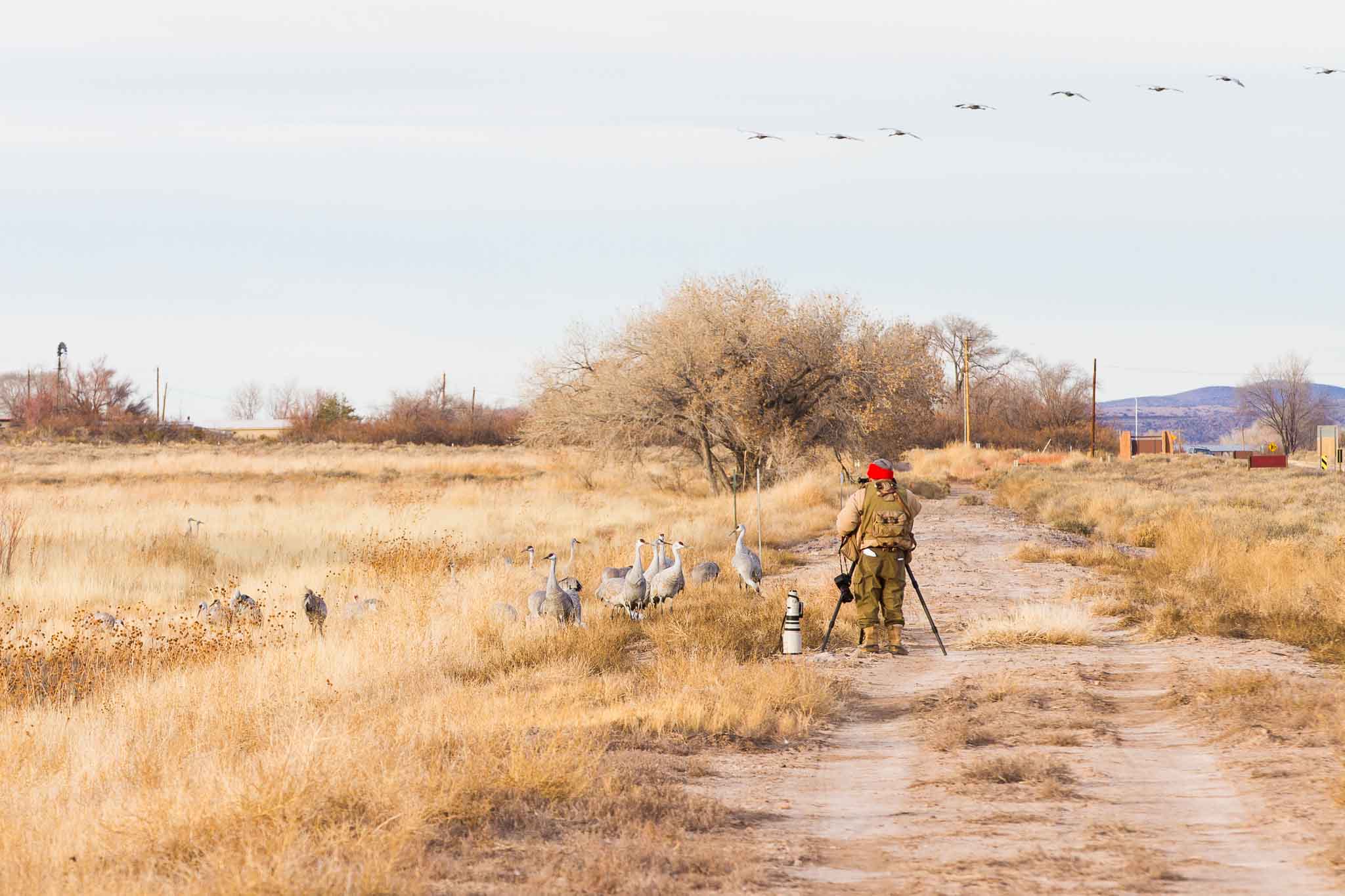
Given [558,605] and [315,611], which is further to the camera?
[315,611]

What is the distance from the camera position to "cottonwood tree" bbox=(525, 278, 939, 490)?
117 feet

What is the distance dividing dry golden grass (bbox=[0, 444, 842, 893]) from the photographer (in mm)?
1068

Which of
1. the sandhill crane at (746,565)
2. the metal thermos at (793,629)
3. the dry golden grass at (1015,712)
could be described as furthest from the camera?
the sandhill crane at (746,565)

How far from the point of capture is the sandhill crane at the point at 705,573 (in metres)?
17.7

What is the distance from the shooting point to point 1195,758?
8266 millimetres

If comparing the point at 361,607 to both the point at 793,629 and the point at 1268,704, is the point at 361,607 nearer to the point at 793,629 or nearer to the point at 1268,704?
the point at 793,629

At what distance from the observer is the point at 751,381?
3541 centimetres

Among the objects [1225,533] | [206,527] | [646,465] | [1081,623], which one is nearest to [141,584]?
[206,527]

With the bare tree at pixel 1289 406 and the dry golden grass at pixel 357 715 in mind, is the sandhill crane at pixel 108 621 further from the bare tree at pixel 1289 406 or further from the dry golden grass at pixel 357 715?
the bare tree at pixel 1289 406

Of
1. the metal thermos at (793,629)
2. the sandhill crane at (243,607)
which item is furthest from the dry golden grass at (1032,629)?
the sandhill crane at (243,607)

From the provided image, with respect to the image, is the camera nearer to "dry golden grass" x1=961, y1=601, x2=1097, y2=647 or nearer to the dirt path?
the dirt path

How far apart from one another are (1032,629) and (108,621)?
32.4ft

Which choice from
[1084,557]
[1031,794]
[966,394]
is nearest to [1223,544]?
[1084,557]

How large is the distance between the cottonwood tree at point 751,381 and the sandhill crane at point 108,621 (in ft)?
69.4
